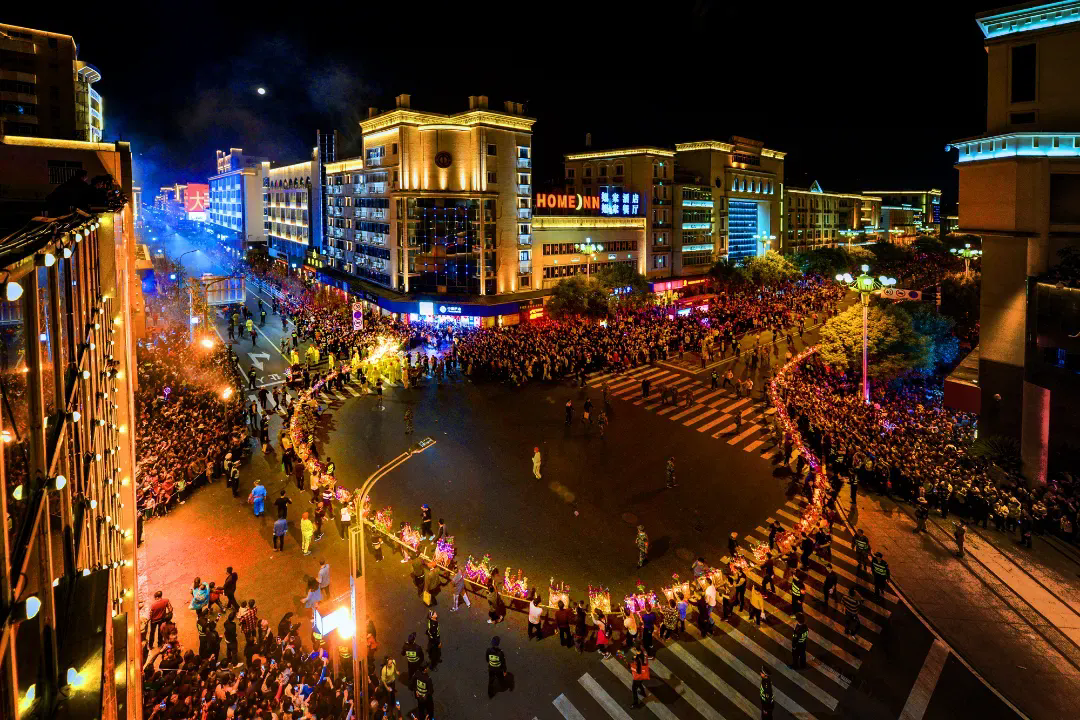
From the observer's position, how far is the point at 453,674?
42.3 ft

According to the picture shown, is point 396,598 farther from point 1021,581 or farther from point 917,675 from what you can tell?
point 1021,581

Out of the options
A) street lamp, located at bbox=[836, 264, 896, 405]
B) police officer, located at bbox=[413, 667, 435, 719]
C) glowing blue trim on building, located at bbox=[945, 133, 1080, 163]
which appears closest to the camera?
police officer, located at bbox=[413, 667, 435, 719]

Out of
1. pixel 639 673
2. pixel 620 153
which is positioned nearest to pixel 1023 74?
pixel 639 673

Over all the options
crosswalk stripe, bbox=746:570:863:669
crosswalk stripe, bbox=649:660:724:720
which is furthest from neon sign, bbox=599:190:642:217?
crosswalk stripe, bbox=649:660:724:720

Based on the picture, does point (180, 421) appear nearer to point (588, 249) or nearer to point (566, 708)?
point (566, 708)

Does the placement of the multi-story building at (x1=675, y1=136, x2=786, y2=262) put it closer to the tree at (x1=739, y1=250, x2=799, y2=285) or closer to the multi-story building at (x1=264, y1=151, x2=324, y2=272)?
the tree at (x1=739, y1=250, x2=799, y2=285)

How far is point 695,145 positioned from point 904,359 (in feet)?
179

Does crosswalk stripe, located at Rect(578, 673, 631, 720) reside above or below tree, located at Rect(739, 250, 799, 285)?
below

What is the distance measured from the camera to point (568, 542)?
18156mm

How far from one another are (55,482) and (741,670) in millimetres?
13194

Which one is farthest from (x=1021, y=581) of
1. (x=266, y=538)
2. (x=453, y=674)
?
(x=266, y=538)

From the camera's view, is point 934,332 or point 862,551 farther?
point 934,332

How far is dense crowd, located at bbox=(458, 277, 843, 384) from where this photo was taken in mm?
36781

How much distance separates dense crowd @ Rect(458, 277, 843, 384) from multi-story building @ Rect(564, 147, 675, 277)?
12920 millimetres
